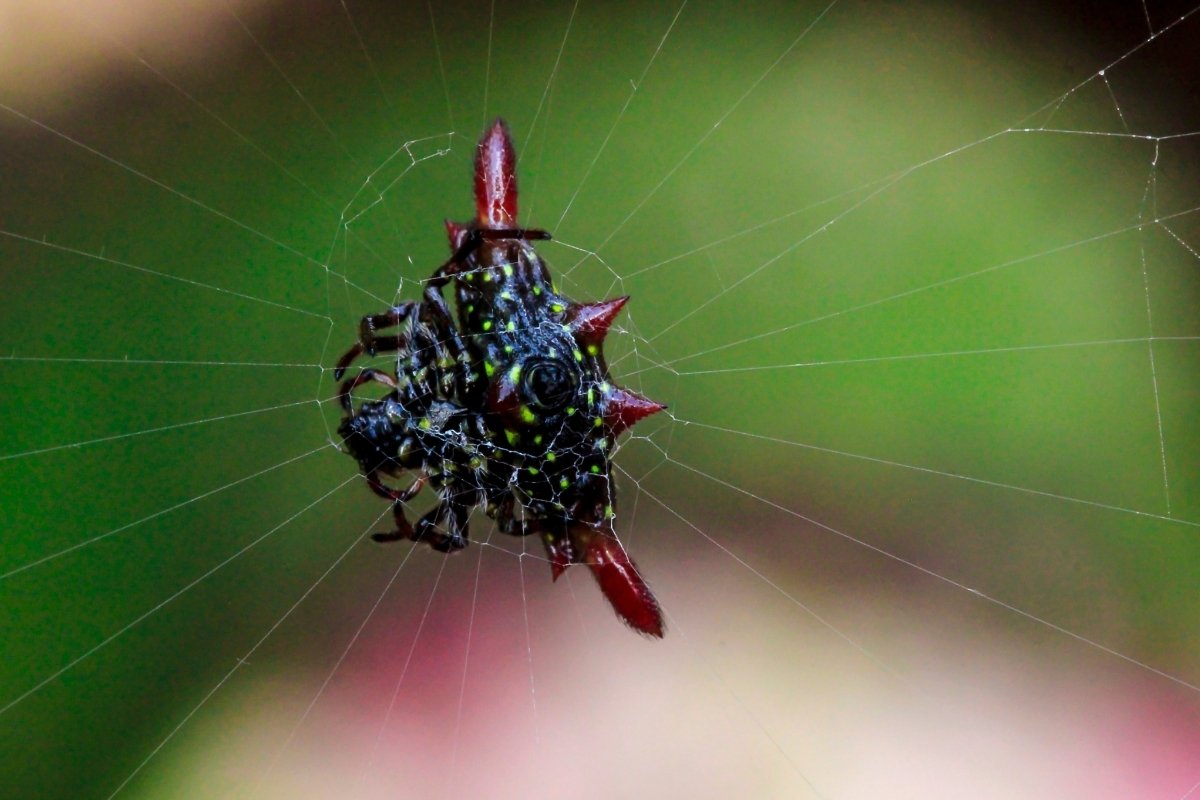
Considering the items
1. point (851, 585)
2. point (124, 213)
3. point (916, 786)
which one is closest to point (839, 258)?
point (851, 585)

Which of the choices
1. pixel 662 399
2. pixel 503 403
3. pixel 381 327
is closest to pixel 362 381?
pixel 381 327

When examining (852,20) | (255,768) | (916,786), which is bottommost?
(916,786)

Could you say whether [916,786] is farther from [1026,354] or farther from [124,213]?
[124,213]

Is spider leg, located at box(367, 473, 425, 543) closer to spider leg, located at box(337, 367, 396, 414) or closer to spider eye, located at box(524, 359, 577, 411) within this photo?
spider leg, located at box(337, 367, 396, 414)

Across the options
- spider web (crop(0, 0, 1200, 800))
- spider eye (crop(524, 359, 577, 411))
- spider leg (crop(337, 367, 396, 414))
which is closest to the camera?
spider eye (crop(524, 359, 577, 411))

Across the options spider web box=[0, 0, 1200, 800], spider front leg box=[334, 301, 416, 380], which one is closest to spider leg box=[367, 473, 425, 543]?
spider front leg box=[334, 301, 416, 380]

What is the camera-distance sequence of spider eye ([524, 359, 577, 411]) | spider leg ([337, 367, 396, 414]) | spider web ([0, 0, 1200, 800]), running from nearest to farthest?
spider eye ([524, 359, 577, 411]), spider leg ([337, 367, 396, 414]), spider web ([0, 0, 1200, 800])
